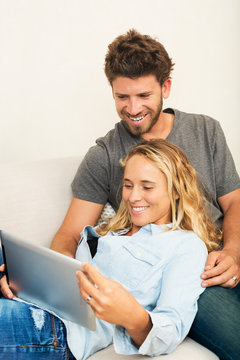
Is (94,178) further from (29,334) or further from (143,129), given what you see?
(29,334)

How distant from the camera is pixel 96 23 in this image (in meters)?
2.17

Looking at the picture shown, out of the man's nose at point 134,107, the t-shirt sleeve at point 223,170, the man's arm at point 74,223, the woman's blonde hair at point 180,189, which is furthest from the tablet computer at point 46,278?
the t-shirt sleeve at point 223,170

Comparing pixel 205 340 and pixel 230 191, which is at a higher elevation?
pixel 230 191

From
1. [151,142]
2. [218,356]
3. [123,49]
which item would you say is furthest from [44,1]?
[218,356]

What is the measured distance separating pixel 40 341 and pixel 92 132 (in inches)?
51.3

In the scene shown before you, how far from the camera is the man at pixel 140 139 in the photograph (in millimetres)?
1626

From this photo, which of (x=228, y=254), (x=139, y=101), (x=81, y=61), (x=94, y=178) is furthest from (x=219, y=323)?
(x=81, y=61)

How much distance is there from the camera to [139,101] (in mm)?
1665

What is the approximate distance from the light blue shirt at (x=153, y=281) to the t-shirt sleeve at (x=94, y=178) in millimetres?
279

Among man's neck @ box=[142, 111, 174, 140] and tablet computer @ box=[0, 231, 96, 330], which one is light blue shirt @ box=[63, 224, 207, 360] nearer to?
tablet computer @ box=[0, 231, 96, 330]

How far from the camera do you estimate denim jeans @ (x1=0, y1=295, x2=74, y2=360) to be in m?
1.10

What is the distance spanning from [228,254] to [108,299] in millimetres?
638

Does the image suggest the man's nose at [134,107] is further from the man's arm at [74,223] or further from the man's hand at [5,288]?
the man's hand at [5,288]

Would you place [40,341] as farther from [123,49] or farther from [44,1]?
[44,1]
